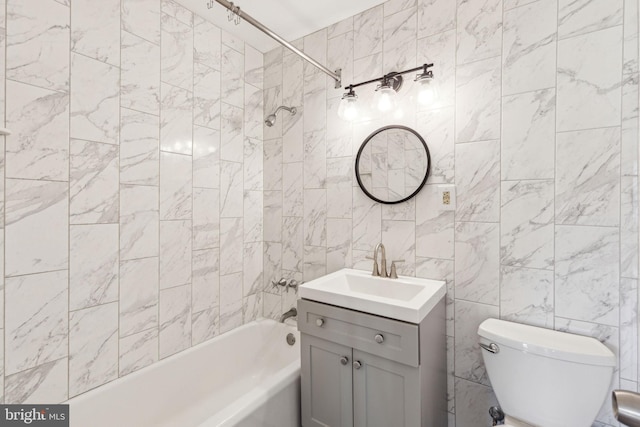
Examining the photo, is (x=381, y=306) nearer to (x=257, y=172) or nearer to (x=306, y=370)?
(x=306, y=370)

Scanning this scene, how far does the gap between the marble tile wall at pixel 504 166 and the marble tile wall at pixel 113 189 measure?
0.73 m

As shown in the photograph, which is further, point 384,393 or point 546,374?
point 384,393

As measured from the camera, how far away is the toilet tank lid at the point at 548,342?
43.3 inches

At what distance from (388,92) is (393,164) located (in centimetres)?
41

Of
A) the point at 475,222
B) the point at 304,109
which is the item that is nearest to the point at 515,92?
the point at 475,222

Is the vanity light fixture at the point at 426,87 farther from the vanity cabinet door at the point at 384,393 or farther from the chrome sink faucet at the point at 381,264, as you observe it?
the vanity cabinet door at the point at 384,393

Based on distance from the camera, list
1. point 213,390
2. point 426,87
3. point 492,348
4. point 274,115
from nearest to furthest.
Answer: point 492,348 < point 426,87 < point 213,390 < point 274,115

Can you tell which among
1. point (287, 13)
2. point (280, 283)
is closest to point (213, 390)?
point (280, 283)

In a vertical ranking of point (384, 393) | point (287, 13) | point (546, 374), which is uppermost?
point (287, 13)

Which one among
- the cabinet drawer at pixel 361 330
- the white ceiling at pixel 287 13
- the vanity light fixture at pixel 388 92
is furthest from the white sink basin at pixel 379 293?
the white ceiling at pixel 287 13

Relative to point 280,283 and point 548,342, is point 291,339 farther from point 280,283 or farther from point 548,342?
point 548,342

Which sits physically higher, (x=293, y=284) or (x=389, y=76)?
(x=389, y=76)

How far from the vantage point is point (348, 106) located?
5.97ft

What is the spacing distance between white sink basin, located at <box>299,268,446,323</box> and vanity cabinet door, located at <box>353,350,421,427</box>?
9.0 inches
